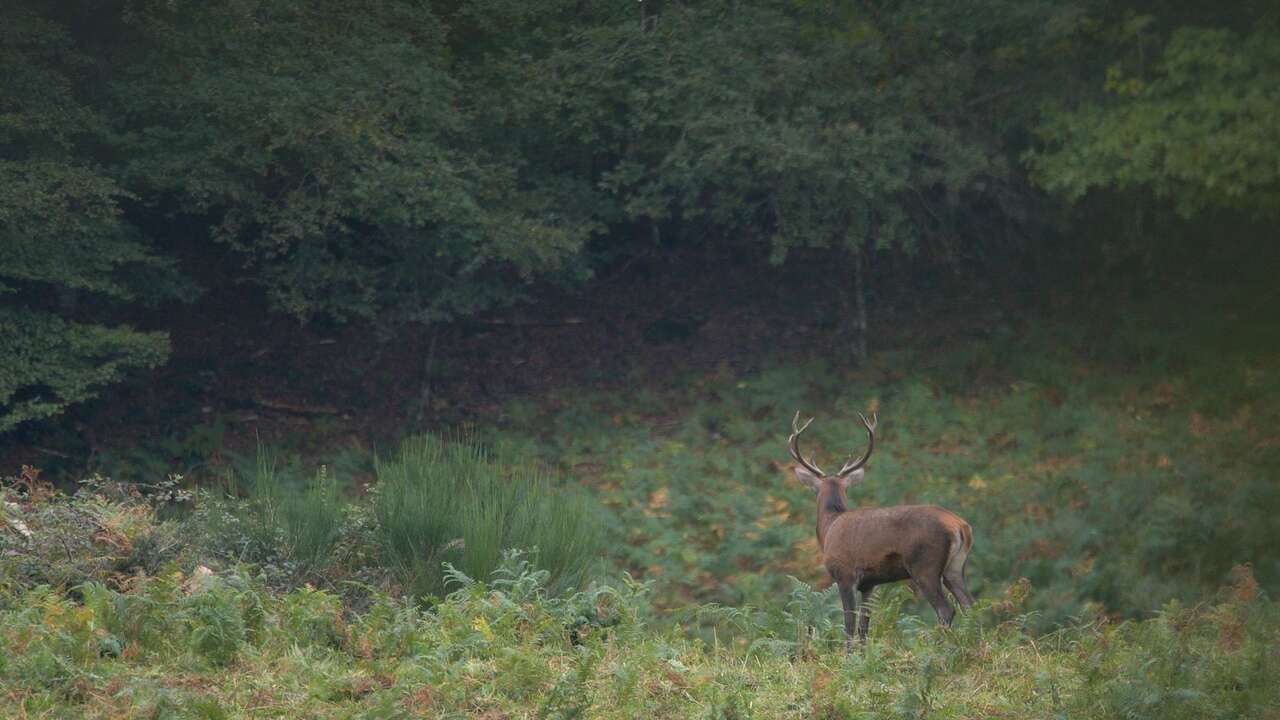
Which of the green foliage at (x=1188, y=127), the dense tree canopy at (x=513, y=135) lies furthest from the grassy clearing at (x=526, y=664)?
the green foliage at (x=1188, y=127)

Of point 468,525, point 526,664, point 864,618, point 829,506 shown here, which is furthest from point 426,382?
point 526,664

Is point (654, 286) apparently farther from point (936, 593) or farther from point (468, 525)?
point (936, 593)

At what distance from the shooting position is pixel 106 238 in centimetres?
1416

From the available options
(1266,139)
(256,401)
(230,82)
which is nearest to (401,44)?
(230,82)

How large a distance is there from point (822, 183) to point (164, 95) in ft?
23.6

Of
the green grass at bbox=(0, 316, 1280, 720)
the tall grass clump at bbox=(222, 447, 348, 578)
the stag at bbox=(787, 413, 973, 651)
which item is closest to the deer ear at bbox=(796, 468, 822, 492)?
the stag at bbox=(787, 413, 973, 651)

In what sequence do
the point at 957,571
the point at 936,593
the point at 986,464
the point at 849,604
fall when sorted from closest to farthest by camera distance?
1. the point at 936,593
2. the point at 957,571
3. the point at 849,604
4. the point at 986,464

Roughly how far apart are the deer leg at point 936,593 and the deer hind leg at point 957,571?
0.27 ft

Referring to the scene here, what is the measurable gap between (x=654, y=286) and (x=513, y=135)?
10.9 ft

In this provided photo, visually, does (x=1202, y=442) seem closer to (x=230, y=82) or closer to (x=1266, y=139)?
(x=1266, y=139)

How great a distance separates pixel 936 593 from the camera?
7977 millimetres

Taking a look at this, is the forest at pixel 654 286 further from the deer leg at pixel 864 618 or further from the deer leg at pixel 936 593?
the deer leg at pixel 936 593

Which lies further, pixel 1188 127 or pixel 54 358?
pixel 1188 127

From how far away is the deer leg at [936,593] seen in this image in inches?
312
